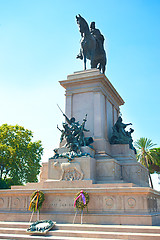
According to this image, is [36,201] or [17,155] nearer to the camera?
[36,201]

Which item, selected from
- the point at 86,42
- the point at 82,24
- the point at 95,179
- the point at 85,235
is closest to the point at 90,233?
the point at 85,235

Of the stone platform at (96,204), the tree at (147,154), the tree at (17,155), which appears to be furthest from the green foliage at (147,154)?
the stone platform at (96,204)

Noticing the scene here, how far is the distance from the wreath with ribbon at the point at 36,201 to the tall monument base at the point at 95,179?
0.46m

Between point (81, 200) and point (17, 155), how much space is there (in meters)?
25.2

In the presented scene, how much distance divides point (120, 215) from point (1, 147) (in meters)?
26.0

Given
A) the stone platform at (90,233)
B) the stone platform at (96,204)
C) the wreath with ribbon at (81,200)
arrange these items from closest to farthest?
the stone platform at (90,233) → the stone platform at (96,204) → the wreath with ribbon at (81,200)

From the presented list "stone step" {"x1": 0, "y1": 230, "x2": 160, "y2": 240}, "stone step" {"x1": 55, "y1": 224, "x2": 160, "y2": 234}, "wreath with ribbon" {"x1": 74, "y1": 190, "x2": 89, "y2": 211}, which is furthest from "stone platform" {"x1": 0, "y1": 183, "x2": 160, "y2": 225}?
"stone step" {"x1": 0, "y1": 230, "x2": 160, "y2": 240}

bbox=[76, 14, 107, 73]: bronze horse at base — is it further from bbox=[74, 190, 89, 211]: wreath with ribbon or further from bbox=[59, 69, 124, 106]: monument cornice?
bbox=[74, 190, 89, 211]: wreath with ribbon

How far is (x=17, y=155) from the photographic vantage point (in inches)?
1442

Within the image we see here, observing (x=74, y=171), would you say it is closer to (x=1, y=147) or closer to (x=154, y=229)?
(x=154, y=229)

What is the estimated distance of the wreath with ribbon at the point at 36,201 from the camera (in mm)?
13422

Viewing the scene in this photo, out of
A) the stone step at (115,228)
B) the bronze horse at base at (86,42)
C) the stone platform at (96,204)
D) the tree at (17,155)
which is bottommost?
the stone step at (115,228)

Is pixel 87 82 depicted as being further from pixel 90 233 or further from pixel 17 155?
pixel 17 155

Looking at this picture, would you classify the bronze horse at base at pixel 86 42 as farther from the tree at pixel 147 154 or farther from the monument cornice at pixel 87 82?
the tree at pixel 147 154
